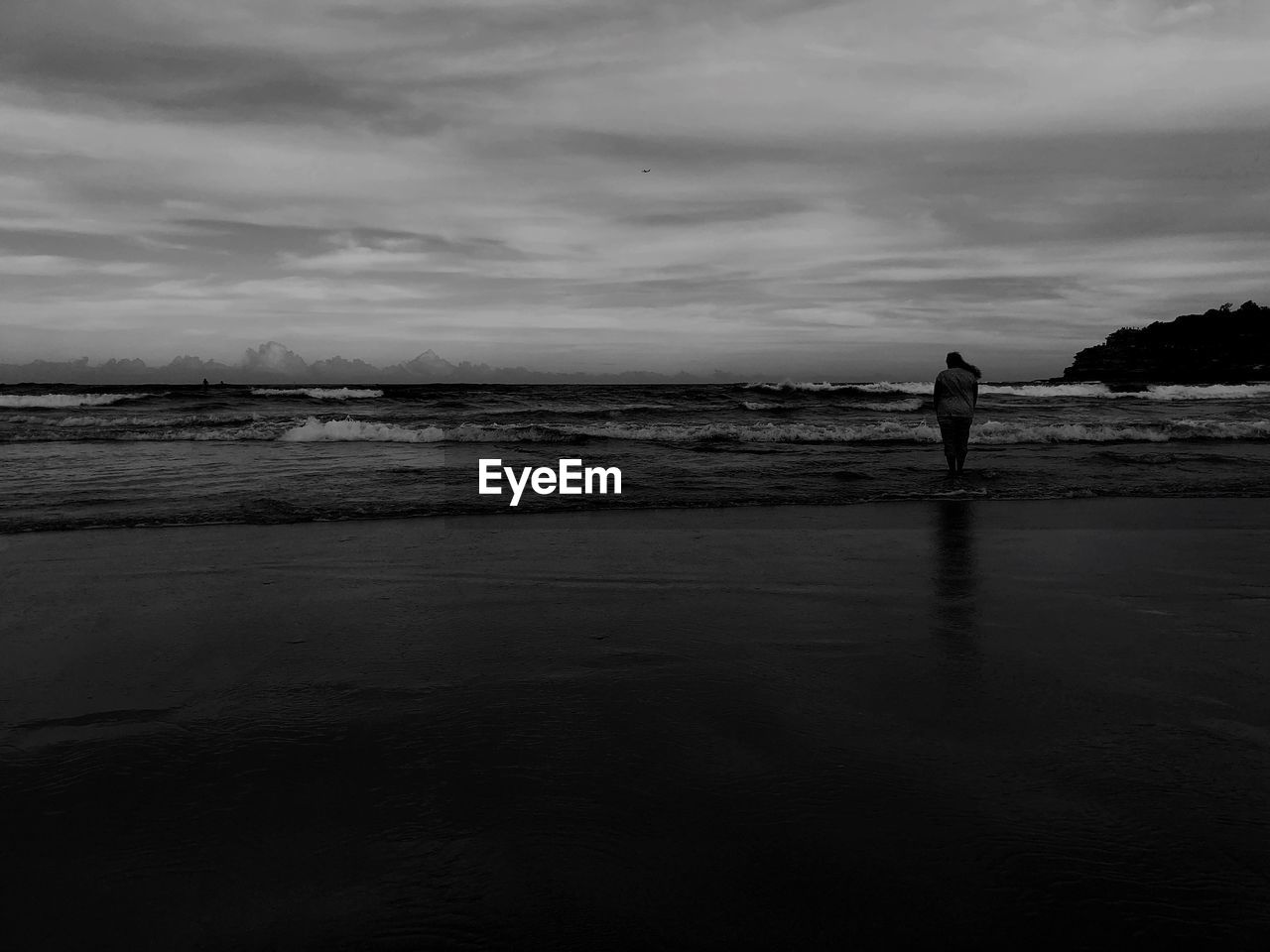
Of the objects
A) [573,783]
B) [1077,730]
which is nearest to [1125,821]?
[1077,730]

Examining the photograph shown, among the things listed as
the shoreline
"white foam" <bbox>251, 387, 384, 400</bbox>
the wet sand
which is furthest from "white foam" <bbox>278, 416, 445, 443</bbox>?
"white foam" <bbox>251, 387, 384, 400</bbox>

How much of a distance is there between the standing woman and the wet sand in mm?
6235

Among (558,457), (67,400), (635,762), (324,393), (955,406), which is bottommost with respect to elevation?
(635,762)

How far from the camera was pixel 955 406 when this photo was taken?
11617 mm

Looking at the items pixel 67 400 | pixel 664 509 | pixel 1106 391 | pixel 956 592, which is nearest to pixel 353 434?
pixel 664 509

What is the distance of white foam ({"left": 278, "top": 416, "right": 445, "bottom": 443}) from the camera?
18016 mm

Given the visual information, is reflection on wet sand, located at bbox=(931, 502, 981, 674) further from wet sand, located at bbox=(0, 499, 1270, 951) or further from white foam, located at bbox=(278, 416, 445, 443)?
white foam, located at bbox=(278, 416, 445, 443)

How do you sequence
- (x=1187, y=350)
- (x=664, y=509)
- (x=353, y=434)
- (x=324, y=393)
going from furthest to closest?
(x=1187, y=350) → (x=324, y=393) → (x=353, y=434) → (x=664, y=509)

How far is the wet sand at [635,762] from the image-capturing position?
6.71ft

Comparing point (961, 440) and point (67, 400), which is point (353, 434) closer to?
point (961, 440)

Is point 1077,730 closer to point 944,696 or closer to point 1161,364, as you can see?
point 944,696

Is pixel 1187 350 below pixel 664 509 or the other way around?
the other way around

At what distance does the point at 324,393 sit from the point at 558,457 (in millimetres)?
27552

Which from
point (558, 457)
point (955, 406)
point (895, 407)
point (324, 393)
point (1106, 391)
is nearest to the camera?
point (955, 406)
